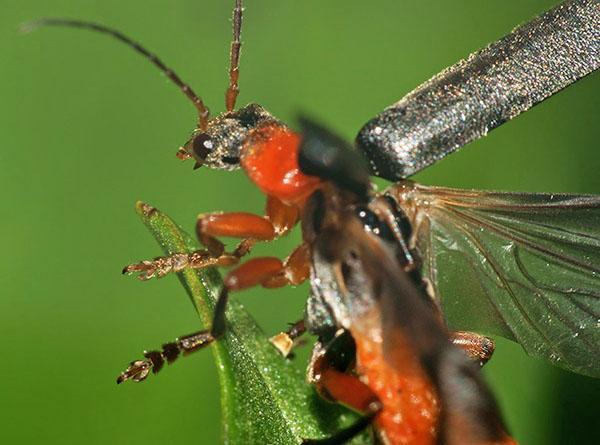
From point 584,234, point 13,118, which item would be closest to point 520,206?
point 584,234

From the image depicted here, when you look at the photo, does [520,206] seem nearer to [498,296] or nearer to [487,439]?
[498,296]

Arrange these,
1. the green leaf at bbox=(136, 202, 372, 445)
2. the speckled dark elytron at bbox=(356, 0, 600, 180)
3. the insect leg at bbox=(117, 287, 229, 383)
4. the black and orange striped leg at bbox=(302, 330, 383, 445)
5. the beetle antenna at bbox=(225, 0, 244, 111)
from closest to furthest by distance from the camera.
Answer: the green leaf at bbox=(136, 202, 372, 445) → the black and orange striped leg at bbox=(302, 330, 383, 445) → the insect leg at bbox=(117, 287, 229, 383) → the speckled dark elytron at bbox=(356, 0, 600, 180) → the beetle antenna at bbox=(225, 0, 244, 111)

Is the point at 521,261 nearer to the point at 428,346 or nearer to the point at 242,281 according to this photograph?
the point at 428,346

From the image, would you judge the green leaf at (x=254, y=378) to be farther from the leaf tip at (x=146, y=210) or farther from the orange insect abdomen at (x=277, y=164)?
the orange insect abdomen at (x=277, y=164)

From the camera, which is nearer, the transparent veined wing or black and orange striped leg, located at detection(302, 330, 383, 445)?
black and orange striped leg, located at detection(302, 330, 383, 445)

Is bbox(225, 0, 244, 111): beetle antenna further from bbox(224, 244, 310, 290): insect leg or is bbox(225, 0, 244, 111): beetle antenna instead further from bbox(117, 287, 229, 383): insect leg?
bbox(117, 287, 229, 383): insect leg

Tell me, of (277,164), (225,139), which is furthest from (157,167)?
(277,164)

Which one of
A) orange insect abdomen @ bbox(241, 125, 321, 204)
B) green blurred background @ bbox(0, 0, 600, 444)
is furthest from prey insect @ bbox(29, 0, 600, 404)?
green blurred background @ bbox(0, 0, 600, 444)
